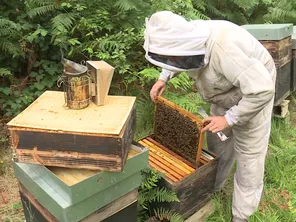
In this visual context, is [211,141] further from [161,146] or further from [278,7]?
[278,7]

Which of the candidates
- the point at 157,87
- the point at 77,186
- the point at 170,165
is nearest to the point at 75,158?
the point at 77,186

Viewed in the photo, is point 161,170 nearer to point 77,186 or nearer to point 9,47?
point 77,186

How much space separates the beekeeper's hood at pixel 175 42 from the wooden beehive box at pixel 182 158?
62 cm

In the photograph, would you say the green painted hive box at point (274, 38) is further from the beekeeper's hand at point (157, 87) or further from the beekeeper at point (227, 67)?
the beekeeper's hand at point (157, 87)

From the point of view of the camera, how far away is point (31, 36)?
423 cm

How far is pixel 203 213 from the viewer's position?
3090mm

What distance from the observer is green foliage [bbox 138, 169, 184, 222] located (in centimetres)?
264

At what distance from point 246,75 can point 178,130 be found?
925mm

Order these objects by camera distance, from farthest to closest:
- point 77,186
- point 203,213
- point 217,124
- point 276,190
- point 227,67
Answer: point 276,190, point 203,213, point 217,124, point 227,67, point 77,186

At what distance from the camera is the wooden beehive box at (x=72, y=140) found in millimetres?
1870

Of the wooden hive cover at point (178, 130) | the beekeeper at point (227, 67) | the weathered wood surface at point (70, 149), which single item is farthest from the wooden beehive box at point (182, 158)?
the weathered wood surface at point (70, 149)

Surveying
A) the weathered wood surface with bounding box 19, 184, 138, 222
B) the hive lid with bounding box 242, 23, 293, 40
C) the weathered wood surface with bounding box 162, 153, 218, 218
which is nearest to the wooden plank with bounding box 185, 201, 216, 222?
the weathered wood surface with bounding box 162, 153, 218, 218

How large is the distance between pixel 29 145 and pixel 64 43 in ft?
9.10

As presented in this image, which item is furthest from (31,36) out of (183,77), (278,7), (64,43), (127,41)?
(278,7)
